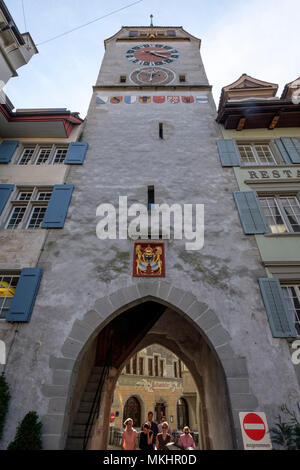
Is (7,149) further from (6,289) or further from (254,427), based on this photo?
(254,427)

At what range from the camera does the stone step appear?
23.3ft

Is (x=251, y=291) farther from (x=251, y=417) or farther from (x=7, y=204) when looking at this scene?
(x=7, y=204)

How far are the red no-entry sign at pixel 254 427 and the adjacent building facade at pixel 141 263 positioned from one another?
20 cm

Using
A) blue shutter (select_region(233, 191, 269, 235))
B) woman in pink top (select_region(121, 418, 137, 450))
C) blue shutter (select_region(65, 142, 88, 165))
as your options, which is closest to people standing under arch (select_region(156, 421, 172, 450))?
woman in pink top (select_region(121, 418, 137, 450))

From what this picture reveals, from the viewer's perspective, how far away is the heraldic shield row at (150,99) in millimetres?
14312

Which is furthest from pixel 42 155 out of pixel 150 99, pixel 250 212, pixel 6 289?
pixel 250 212

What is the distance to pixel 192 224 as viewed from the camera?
8.98 meters

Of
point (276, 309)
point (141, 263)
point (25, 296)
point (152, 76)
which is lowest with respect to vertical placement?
point (276, 309)

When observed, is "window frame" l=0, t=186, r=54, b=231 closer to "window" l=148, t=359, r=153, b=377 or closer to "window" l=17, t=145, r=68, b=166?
"window" l=17, t=145, r=68, b=166

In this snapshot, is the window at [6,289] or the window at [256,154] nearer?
the window at [6,289]

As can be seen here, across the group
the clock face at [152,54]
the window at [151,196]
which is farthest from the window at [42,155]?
the clock face at [152,54]

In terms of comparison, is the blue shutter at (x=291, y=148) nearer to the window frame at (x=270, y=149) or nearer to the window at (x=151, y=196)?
the window frame at (x=270, y=149)

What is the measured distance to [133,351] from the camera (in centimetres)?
1131

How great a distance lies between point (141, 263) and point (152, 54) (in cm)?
1692
